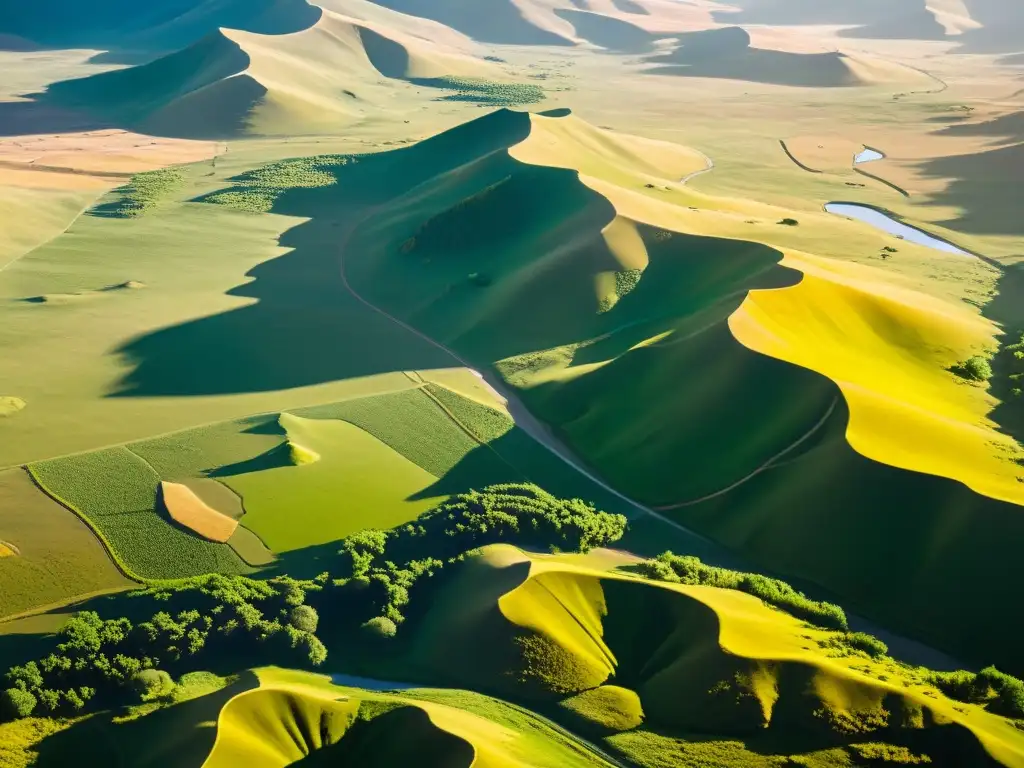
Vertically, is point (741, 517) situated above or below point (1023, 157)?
below

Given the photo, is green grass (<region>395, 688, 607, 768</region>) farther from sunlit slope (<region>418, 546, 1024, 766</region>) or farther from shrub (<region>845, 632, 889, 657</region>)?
shrub (<region>845, 632, 889, 657</region>)

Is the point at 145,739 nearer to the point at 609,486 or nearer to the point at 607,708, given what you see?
the point at 607,708

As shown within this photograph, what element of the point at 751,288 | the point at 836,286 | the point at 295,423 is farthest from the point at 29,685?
the point at 836,286

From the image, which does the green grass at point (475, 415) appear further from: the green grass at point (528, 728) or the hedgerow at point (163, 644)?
the green grass at point (528, 728)

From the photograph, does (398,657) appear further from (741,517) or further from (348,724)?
(741,517)

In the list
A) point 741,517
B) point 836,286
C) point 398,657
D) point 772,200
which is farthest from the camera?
point 772,200

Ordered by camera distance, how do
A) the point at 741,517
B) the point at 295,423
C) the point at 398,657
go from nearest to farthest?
1. the point at 398,657
2. the point at 741,517
3. the point at 295,423

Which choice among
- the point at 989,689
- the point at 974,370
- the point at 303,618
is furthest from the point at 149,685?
the point at 974,370

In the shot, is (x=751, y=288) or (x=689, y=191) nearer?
(x=751, y=288)
